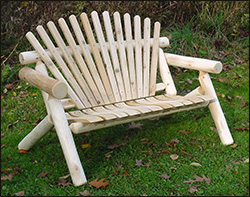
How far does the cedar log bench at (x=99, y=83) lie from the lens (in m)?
2.57

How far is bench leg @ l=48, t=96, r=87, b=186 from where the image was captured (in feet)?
8.23

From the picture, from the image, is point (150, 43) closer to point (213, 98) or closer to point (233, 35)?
point (213, 98)

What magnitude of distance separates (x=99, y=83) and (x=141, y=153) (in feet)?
2.35

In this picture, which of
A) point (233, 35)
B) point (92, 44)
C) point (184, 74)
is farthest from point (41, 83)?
point (233, 35)

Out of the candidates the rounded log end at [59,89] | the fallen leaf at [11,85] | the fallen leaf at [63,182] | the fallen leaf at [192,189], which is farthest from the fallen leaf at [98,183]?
the fallen leaf at [11,85]

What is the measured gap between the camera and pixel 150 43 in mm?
3559

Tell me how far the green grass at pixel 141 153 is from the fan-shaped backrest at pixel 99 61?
1.41 ft

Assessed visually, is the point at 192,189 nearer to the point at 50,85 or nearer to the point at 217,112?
the point at 217,112

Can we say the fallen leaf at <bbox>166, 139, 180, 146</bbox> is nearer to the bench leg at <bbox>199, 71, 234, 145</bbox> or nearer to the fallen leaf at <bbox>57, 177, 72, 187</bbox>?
the bench leg at <bbox>199, 71, 234, 145</bbox>

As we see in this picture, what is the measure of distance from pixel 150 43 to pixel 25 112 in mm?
1516

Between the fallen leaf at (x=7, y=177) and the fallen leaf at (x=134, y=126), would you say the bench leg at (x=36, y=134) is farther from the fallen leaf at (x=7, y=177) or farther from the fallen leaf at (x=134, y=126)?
the fallen leaf at (x=134, y=126)

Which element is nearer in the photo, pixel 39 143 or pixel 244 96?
pixel 39 143

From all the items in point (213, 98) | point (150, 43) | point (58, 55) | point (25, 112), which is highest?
point (58, 55)

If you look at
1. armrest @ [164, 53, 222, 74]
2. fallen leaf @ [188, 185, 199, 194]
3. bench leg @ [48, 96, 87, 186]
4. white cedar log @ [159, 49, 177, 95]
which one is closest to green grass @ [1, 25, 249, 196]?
fallen leaf @ [188, 185, 199, 194]
